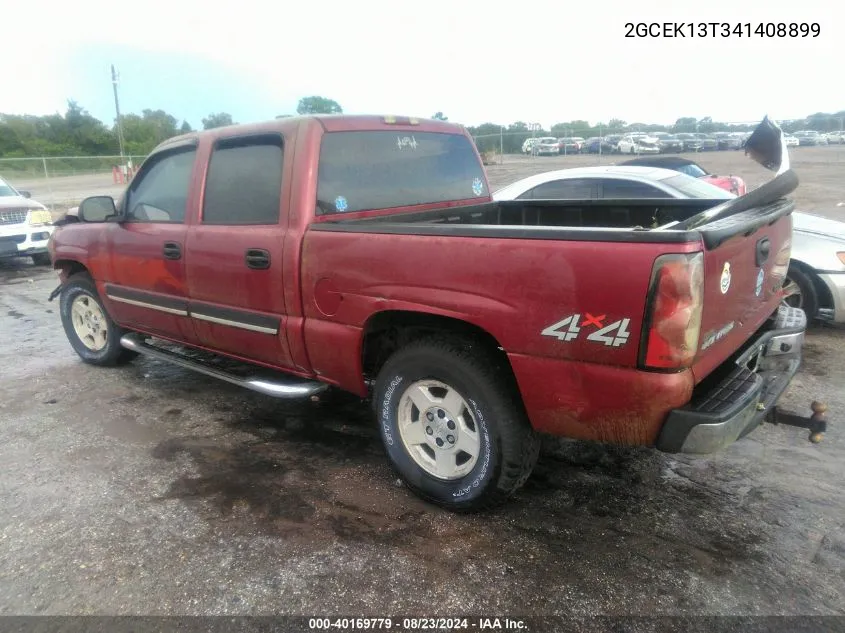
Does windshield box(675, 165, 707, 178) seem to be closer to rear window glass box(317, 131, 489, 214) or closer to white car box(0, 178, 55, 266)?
rear window glass box(317, 131, 489, 214)

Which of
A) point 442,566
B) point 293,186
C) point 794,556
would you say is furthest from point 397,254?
point 794,556

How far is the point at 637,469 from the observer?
357 cm

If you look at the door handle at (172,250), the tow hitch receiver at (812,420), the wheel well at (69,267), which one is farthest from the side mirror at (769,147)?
the wheel well at (69,267)

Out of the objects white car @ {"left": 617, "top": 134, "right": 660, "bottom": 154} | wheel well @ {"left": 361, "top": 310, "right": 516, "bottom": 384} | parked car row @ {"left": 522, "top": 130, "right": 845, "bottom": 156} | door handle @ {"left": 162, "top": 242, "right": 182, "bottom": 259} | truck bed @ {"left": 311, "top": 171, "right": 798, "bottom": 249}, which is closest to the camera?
truck bed @ {"left": 311, "top": 171, "right": 798, "bottom": 249}

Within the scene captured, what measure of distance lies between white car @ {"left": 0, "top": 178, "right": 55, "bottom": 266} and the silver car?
8456 mm

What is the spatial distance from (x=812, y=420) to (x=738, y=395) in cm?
57

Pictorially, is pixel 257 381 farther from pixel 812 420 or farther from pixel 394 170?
pixel 812 420

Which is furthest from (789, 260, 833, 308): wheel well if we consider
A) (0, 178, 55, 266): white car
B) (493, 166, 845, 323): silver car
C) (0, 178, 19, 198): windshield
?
(0, 178, 19, 198): windshield

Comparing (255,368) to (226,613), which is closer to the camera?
(226,613)

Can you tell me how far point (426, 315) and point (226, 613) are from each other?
1.49 metres

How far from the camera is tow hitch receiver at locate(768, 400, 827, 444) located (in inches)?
113

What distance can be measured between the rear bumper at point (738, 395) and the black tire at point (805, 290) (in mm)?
2387

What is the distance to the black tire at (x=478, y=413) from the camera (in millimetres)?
2857

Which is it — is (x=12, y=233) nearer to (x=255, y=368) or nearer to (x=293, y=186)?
(x=255, y=368)
